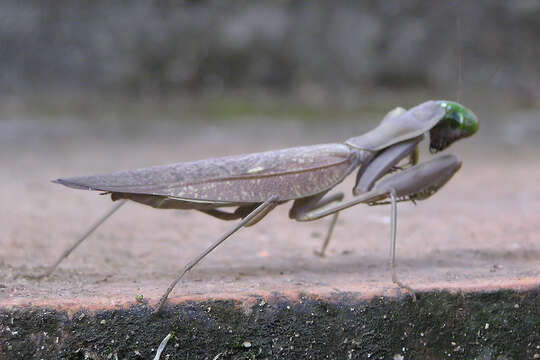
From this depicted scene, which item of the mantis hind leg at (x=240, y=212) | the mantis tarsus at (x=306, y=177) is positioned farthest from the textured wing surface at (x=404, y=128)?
the mantis hind leg at (x=240, y=212)

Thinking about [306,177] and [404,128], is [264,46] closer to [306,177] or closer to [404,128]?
[404,128]

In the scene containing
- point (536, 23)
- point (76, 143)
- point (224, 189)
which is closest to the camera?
point (224, 189)

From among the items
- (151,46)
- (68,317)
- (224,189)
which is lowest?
(68,317)

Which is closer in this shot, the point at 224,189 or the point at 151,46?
the point at 224,189

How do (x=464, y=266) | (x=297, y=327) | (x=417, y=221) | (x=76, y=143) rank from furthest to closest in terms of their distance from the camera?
1. (x=76, y=143)
2. (x=417, y=221)
3. (x=464, y=266)
4. (x=297, y=327)

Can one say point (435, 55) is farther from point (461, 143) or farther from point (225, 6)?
point (225, 6)

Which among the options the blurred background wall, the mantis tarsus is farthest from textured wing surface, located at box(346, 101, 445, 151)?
the blurred background wall

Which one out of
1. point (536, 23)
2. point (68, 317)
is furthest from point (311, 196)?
point (536, 23)

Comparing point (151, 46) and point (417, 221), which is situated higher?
point (151, 46)
